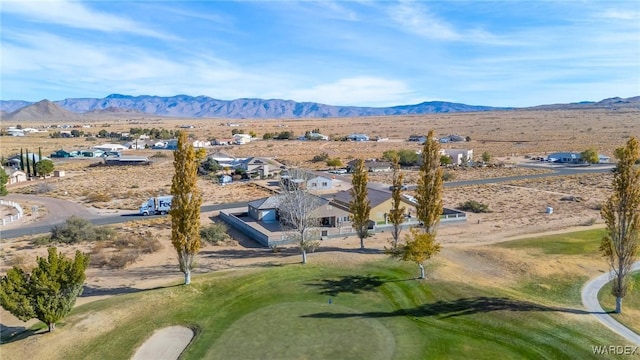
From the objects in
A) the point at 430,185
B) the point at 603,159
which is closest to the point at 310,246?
the point at 430,185

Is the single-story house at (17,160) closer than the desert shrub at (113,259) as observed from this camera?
No

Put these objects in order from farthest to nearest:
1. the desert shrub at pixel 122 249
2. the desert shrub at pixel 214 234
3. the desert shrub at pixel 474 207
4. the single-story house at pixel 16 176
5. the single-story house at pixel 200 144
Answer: the single-story house at pixel 200 144
the single-story house at pixel 16 176
the desert shrub at pixel 474 207
the desert shrub at pixel 214 234
the desert shrub at pixel 122 249

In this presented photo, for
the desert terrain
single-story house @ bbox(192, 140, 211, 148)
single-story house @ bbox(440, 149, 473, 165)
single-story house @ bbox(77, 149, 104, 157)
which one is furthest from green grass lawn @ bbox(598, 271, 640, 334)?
single-story house @ bbox(77, 149, 104, 157)

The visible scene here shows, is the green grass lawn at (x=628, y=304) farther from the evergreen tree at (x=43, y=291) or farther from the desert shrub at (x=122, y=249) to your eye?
the desert shrub at (x=122, y=249)

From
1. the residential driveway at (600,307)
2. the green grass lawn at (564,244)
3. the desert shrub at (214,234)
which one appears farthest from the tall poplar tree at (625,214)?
the desert shrub at (214,234)

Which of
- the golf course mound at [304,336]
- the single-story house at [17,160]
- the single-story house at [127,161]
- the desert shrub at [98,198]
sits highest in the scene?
the single-story house at [17,160]

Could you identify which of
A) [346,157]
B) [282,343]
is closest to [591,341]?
[282,343]

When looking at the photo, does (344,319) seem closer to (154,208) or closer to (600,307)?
(600,307)
